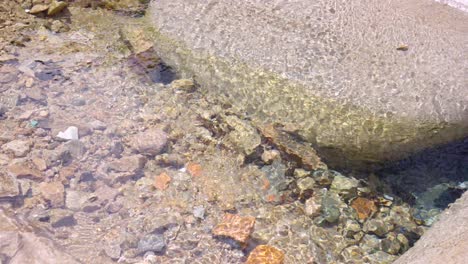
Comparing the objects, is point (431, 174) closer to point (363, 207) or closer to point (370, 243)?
point (363, 207)

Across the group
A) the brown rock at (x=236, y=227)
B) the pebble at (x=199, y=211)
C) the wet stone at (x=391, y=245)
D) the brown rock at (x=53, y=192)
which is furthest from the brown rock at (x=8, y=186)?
the wet stone at (x=391, y=245)

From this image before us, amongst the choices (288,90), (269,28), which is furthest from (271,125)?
(269,28)

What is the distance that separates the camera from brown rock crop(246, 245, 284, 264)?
2.94 metres

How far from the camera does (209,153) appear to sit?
3.65 metres

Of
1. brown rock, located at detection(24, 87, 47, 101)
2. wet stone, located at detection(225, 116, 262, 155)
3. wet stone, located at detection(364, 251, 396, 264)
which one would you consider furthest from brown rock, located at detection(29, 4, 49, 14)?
wet stone, located at detection(364, 251, 396, 264)

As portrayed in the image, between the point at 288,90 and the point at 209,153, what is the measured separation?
72 centimetres

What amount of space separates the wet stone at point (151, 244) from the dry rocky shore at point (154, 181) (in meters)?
0.01

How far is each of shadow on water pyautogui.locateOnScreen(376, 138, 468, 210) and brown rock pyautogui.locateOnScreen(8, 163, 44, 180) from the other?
227 centimetres

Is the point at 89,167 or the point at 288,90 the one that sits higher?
the point at 288,90

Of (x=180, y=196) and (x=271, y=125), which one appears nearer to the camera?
(x=180, y=196)

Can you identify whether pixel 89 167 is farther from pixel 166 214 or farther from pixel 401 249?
pixel 401 249

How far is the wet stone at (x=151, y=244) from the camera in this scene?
2950mm

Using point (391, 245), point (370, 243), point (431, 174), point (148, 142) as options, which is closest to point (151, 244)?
point (148, 142)

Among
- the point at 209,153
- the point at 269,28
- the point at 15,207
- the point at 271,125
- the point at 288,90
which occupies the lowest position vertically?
the point at 15,207
